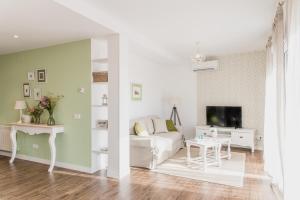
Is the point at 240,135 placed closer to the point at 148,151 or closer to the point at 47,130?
the point at 148,151

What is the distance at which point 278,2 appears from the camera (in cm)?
286

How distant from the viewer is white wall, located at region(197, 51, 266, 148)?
5.79 metres

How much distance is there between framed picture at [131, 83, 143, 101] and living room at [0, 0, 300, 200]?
3cm

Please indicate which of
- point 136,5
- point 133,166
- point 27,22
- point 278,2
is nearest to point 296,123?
point 278,2

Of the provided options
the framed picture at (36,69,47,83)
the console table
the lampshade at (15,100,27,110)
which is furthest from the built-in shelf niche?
the lampshade at (15,100,27,110)

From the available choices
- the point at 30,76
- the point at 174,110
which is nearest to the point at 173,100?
the point at 174,110

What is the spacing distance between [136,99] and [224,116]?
257 centimetres

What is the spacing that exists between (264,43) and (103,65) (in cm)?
377

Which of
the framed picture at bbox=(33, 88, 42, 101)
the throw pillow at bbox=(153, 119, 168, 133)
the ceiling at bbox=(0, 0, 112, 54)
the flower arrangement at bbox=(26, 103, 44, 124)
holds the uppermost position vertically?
the ceiling at bbox=(0, 0, 112, 54)

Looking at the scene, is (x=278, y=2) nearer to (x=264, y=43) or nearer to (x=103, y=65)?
(x=264, y=43)

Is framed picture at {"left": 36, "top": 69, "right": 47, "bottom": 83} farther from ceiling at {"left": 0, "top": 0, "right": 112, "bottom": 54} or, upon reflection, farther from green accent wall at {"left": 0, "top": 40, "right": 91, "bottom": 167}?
ceiling at {"left": 0, "top": 0, "right": 112, "bottom": 54}

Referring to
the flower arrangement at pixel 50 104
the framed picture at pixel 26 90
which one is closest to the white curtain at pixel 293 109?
the flower arrangement at pixel 50 104

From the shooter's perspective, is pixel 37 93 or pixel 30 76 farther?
pixel 30 76

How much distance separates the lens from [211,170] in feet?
13.3
